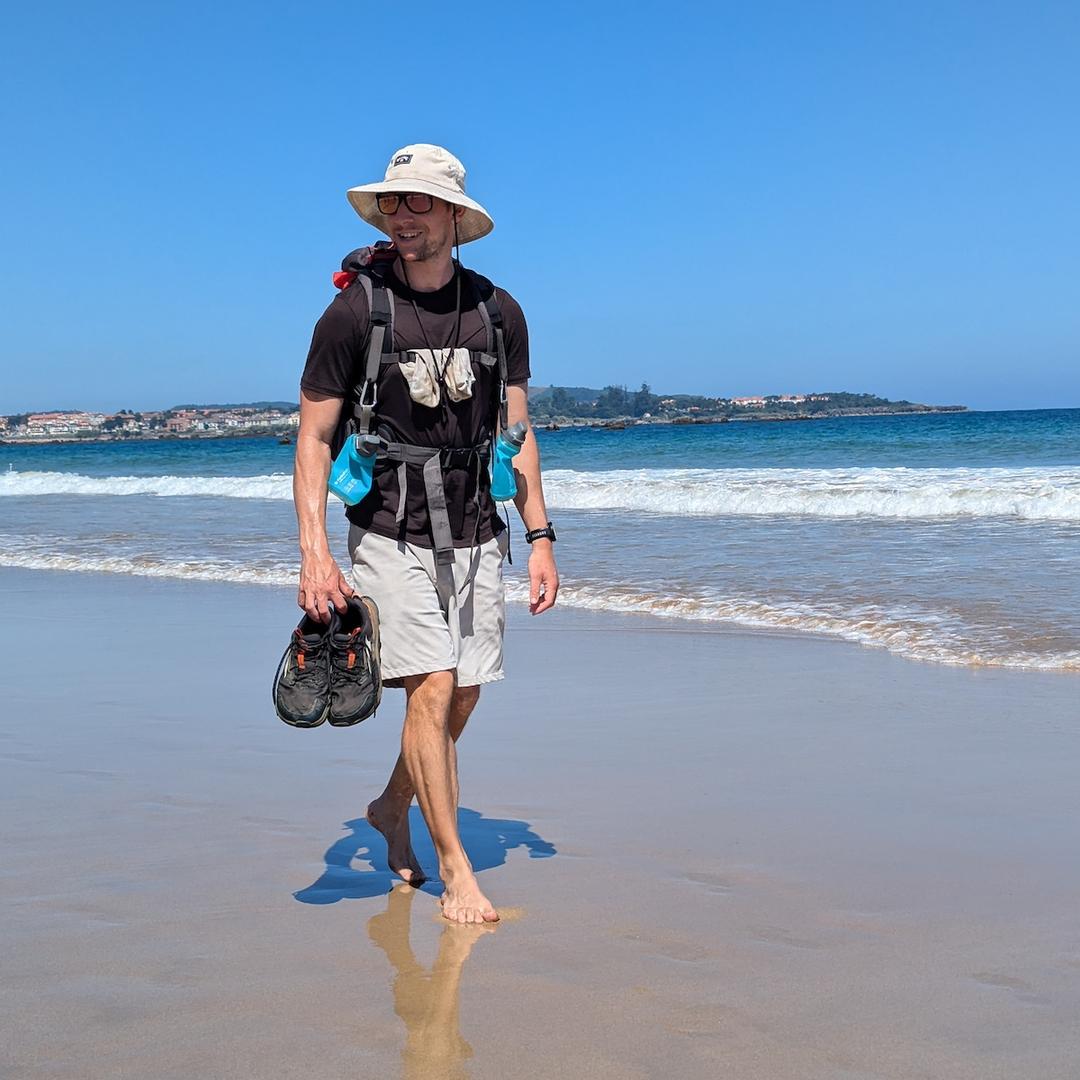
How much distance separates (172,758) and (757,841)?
2.43 m

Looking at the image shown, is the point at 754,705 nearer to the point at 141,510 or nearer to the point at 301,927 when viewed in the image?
the point at 301,927

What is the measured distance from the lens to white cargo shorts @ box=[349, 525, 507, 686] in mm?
3492

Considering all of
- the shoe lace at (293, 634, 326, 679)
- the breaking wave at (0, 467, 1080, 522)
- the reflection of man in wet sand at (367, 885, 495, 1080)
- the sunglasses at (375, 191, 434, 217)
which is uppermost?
the sunglasses at (375, 191, 434, 217)

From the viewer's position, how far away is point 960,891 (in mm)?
3486

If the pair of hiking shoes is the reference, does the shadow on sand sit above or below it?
below

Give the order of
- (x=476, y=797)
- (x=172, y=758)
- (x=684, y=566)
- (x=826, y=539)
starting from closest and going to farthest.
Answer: (x=476, y=797)
(x=172, y=758)
(x=684, y=566)
(x=826, y=539)

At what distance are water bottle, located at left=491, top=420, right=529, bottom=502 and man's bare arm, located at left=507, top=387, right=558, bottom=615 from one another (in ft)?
0.23

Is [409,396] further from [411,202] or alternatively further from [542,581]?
[542,581]

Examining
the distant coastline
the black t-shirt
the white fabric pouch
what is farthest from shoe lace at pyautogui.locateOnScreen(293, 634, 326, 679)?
the distant coastline

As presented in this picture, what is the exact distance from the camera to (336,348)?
342 centimetres

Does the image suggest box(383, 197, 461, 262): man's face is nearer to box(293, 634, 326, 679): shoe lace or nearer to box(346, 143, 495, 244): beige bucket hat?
box(346, 143, 495, 244): beige bucket hat

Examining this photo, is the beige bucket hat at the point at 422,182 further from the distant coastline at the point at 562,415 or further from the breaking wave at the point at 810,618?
the distant coastline at the point at 562,415

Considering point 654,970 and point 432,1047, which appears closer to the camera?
point 432,1047

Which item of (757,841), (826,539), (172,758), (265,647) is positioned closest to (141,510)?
(826,539)
